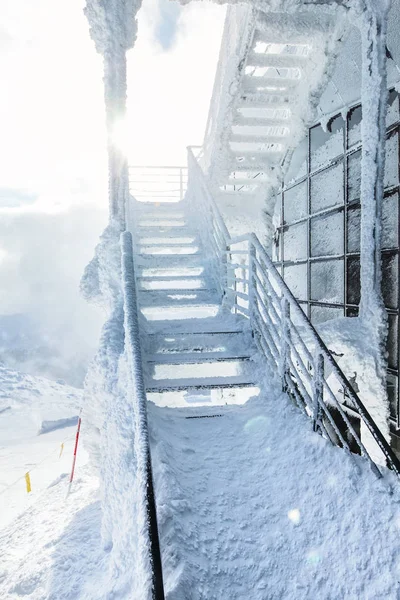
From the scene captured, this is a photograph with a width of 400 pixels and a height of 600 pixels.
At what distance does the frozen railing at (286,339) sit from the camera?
8.89 ft

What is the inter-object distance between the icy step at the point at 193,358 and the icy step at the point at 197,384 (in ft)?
0.75

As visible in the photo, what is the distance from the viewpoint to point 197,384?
12.6ft

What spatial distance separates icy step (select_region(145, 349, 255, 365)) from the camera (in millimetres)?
4137

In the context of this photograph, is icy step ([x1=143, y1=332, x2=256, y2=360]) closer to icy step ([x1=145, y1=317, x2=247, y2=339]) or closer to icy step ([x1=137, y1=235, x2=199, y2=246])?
icy step ([x1=145, y1=317, x2=247, y2=339])

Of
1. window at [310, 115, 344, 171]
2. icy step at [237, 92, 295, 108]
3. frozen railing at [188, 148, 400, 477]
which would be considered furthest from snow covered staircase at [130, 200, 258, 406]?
window at [310, 115, 344, 171]

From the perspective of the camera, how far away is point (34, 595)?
14.2ft

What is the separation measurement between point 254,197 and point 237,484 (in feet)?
26.8

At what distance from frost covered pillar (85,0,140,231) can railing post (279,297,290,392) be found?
Result: 4.57 metres

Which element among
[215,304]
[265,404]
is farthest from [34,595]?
[215,304]

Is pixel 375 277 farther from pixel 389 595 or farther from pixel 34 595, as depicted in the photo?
pixel 34 595

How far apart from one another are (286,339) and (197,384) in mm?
1078

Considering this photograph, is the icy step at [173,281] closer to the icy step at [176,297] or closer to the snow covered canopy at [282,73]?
the icy step at [176,297]

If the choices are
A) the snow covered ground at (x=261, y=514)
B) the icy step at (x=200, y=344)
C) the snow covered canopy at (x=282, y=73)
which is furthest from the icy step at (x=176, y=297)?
the snow covered canopy at (x=282, y=73)

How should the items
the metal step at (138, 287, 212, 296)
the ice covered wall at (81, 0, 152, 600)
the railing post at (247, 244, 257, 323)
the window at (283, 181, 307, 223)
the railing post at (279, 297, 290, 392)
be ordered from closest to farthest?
the ice covered wall at (81, 0, 152, 600), the railing post at (279, 297, 290, 392), the railing post at (247, 244, 257, 323), the metal step at (138, 287, 212, 296), the window at (283, 181, 307, 223)
